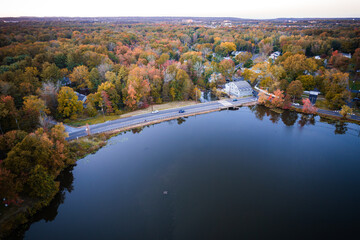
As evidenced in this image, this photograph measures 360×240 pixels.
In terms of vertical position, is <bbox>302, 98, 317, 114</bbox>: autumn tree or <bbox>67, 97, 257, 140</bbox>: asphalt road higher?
<bbox>302, 98, 317, 114</bbox>: autumn tree

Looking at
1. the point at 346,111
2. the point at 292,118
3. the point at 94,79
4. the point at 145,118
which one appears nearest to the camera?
the point at 346,111

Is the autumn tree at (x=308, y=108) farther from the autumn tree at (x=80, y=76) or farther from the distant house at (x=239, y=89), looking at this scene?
the autumn tree at (x=80, y=76)

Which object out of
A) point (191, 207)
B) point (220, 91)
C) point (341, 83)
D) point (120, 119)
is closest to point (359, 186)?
point (191, 207)

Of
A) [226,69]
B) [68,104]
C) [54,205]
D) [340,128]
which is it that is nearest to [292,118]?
[340,128]

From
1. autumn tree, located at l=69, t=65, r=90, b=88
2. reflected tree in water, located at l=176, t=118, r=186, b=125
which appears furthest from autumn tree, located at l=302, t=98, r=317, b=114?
autumn tree, located at l=69, t=65, r=90, b=88

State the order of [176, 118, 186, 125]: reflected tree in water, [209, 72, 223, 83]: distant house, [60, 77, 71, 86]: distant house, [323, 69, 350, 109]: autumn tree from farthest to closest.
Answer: [209, 72, 223, 83]: distant house < [60, 77, 71, 86]: distant house < [323, 69, 350, 109]: autumn tree < [176, 118, 186, 125]: reflected tree in water

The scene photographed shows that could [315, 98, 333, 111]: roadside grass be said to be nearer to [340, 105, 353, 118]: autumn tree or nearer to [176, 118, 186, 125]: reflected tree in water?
[340, 105, 353, 118]: autumn tree

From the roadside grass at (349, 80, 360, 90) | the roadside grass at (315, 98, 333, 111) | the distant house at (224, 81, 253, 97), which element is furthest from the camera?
the roadside grass at (349, 80, 360, 90)

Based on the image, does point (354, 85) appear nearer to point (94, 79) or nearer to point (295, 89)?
point (295, 89)

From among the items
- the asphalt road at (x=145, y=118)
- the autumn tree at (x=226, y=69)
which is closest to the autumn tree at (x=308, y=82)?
the asphalt road at (x=145, y=118)
